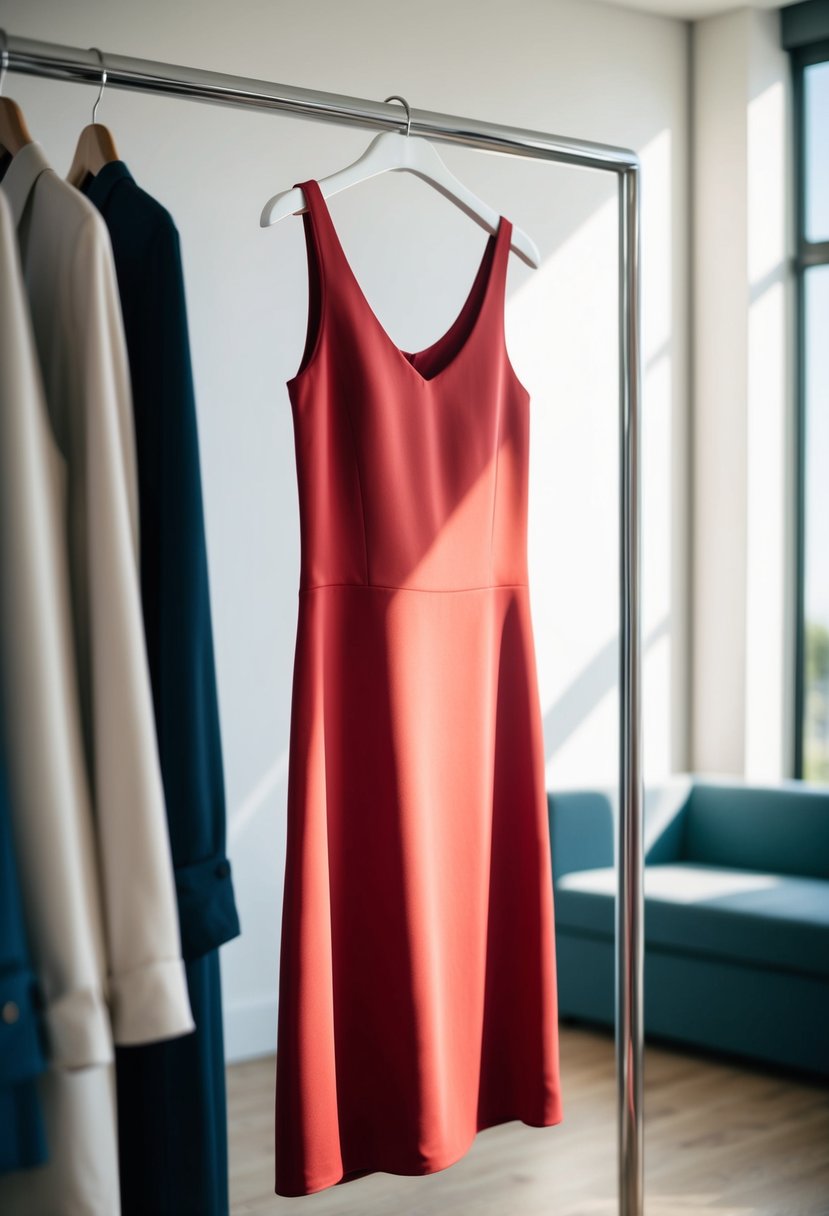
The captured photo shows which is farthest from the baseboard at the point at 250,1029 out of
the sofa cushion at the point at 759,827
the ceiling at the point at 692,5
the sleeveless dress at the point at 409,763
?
the ceiling at the point at 692,5

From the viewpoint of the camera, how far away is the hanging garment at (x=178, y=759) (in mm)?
1316

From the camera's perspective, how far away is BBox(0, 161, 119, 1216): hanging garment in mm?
1172

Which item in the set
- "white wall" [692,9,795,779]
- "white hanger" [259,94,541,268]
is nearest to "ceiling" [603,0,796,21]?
"white wall" [692,9,795,779]

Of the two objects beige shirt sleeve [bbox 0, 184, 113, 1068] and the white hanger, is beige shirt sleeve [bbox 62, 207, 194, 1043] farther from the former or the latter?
the white hanger

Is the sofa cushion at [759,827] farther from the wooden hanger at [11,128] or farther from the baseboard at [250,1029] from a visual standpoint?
the wooden hanger at [11,128]

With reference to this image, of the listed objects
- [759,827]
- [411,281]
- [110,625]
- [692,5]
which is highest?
[692,5]

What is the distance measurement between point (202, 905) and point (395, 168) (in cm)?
88

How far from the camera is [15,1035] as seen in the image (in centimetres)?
113

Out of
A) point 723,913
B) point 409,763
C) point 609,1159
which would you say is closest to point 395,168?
point 409,763

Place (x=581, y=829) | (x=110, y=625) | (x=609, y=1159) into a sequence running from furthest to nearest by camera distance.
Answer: (x=581, y=829), (x=609, y=1159), (x=110, y=625)

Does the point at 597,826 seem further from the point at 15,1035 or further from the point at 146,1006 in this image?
the point at 15,1035

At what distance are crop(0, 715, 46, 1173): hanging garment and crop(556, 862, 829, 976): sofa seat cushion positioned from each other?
93.1 inches

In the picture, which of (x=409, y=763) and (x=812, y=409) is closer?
(x=409, y=763)

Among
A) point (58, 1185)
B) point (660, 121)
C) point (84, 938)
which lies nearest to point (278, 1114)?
point (58, 1185)
